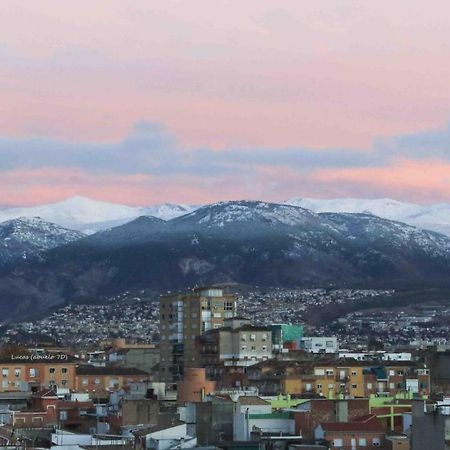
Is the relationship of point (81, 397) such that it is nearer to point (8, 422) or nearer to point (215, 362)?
point (8, 422)

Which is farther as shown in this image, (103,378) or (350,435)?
(103,378)

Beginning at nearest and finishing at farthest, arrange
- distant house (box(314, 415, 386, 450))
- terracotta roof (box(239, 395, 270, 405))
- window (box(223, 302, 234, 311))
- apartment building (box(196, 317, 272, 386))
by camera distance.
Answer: distant house (box(314, 415, 386, 450)) → terracotta roof (box(239, 395, 270, 405)) → apartment building (box(196, 317, 272, 386)) → window (box(223, 302, 234, 311))

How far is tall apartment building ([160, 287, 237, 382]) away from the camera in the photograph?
14325 centimetres

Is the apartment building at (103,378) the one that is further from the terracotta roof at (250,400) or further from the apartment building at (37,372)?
the terracotta roof at (250,400)

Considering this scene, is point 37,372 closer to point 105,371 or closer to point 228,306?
point 105,371

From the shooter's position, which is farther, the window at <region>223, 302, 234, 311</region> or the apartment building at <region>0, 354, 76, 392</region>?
the window at <region>223, 302, 234, 311</region>

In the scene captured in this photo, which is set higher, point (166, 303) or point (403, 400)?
point (166, 303)

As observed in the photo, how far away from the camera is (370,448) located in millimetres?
80688

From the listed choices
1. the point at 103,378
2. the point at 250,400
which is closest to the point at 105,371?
the point at 103,378

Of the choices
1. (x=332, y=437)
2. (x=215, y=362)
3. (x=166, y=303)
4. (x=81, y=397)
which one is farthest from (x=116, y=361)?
(x=332, y=437)

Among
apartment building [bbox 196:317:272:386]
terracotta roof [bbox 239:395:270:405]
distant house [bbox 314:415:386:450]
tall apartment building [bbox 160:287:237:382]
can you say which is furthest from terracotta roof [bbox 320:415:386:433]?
tall apartment building [bbox 160:287:237:382]

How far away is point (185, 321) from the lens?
147000mm

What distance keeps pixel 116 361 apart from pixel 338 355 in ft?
74.0

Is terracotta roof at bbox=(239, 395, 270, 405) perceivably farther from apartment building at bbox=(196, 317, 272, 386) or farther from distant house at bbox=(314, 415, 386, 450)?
apartment building at bbox=(196, 317, 272, 386)
